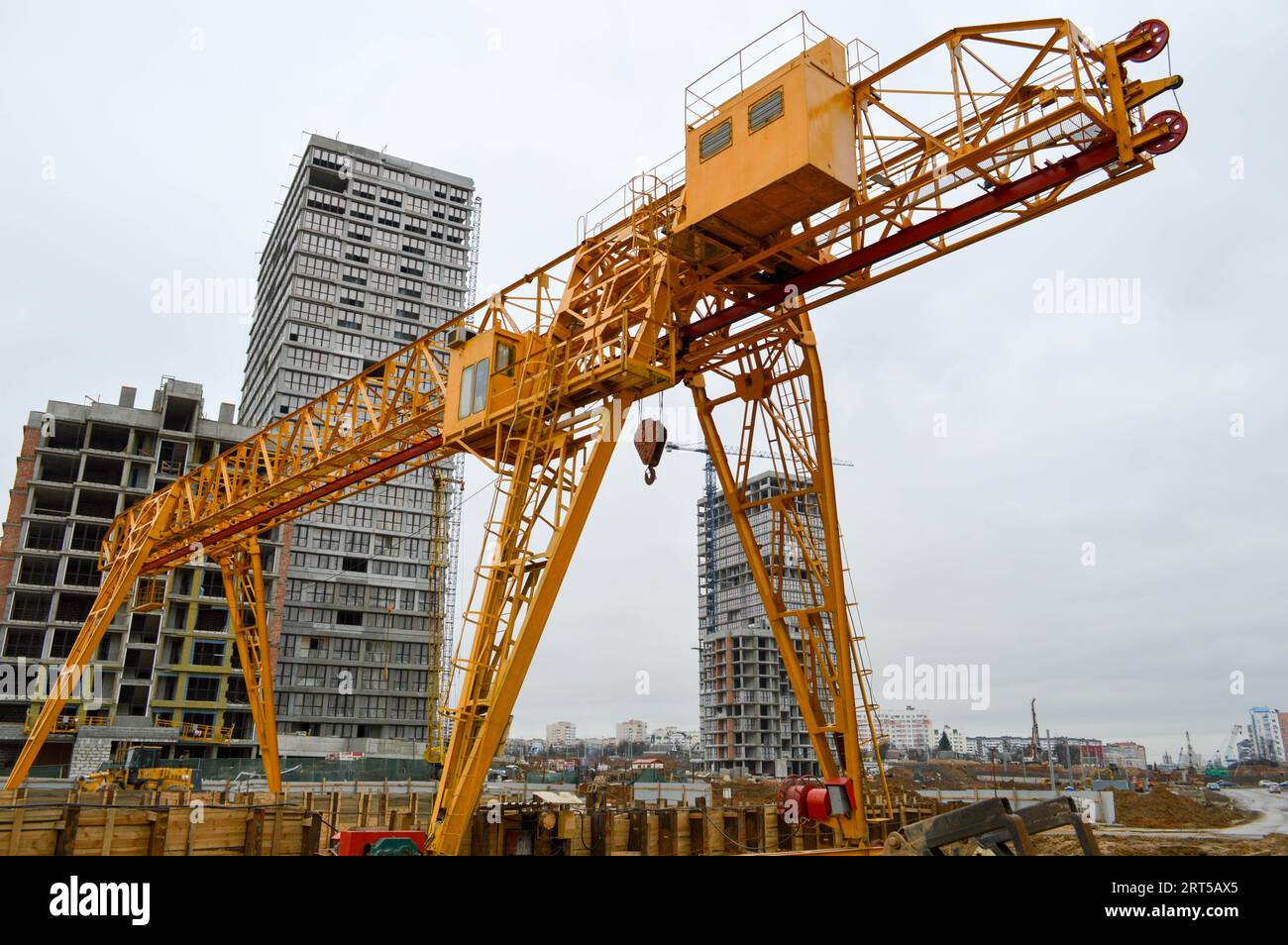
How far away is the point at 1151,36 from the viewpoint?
12.9 meters

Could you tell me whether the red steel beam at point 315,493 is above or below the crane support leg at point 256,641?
above

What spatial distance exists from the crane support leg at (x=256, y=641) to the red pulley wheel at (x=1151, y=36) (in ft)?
96.9

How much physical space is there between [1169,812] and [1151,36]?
47577 mm

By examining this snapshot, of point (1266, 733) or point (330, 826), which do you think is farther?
point (1266, 733)

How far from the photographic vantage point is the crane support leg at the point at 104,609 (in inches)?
1225

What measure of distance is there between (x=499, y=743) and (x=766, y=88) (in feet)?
40.8

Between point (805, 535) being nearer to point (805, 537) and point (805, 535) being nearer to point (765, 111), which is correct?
point (805, 537)

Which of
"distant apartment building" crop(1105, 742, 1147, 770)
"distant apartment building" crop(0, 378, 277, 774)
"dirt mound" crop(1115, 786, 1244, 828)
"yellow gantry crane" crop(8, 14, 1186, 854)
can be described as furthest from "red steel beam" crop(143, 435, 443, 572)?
"distant apartment building" crop(1105, 742, 1147, 770)

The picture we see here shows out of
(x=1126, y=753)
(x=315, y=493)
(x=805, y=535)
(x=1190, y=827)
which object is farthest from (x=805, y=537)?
(x=1126, y=753)

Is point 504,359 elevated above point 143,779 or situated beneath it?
elevated above

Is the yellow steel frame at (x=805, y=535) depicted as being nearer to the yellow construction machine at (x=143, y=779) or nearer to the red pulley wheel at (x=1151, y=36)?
the red pulley wheel at (x=1151, y=36)

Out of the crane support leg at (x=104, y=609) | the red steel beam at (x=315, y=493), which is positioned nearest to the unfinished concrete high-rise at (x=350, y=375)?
the crane support leg at (x=104, y=609)

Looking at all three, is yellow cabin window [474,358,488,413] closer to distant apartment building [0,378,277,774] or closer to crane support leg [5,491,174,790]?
crane support leg [5,491,174,790]
